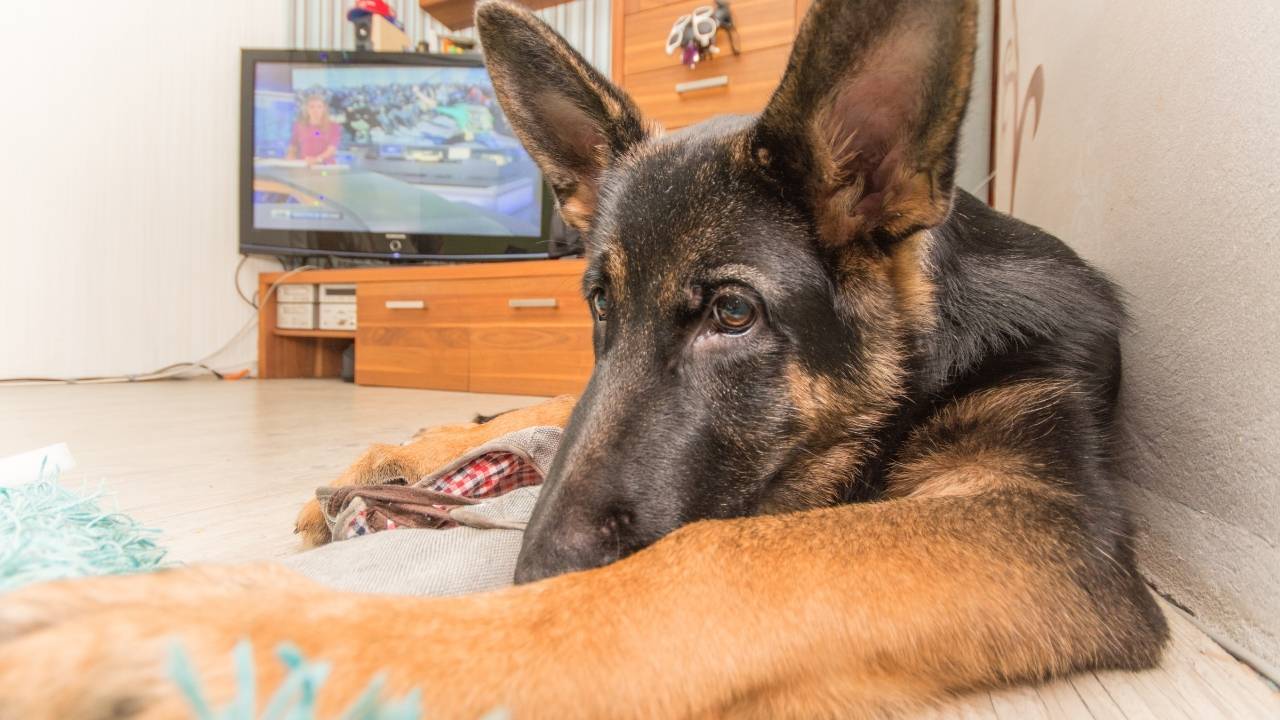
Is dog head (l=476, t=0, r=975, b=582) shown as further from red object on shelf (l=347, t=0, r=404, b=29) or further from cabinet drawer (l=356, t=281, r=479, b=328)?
red object on shelf (l=347, t=0, r=404, b=29)

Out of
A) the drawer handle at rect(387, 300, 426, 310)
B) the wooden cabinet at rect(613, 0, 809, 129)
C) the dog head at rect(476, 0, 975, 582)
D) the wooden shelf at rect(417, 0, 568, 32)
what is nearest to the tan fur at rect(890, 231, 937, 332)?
the dog head at rect(476, 0, 975, 582)

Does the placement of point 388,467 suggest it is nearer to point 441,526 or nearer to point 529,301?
point 441,526

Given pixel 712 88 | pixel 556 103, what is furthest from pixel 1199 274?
pixel 712 88

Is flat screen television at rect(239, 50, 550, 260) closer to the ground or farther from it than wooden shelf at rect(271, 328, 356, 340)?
farther from it

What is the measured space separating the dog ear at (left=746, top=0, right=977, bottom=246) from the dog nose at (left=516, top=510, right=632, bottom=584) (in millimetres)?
614

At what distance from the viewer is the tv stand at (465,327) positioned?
5.23 metres

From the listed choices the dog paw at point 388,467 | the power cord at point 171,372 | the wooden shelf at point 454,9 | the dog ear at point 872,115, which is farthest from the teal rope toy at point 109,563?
the power cord at point 171,372

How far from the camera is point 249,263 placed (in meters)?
6.91

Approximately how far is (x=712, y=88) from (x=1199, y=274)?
3553 millimetres

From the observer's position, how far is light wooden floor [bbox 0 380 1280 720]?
2.83ft

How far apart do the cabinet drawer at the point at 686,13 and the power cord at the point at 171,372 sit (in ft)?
13.0

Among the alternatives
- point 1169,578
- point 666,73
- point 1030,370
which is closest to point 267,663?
point 1030,370

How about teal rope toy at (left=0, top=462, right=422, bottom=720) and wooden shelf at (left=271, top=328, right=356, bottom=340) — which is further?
wooden shelf at (left=271, top=328, right=356, bottom=340)

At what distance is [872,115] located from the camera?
3.74ft
